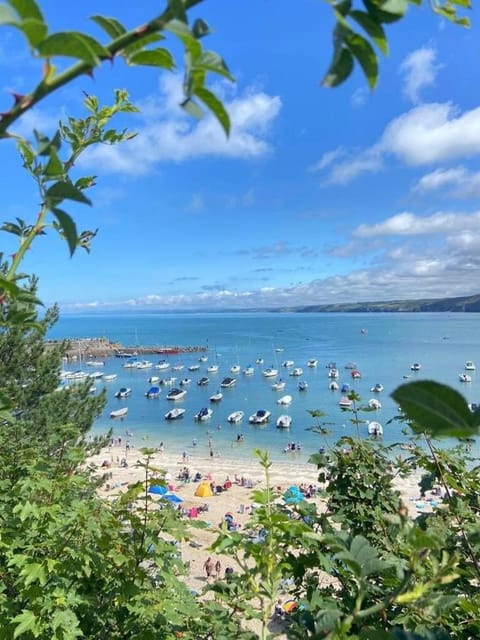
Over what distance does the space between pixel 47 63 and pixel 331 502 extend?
2.37m

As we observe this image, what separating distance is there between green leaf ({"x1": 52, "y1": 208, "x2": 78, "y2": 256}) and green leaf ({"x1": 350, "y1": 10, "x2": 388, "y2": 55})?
0.42 m

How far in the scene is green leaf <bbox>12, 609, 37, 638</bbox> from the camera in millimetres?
1691

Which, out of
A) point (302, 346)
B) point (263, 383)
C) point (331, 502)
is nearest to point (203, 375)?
point (263, 383)

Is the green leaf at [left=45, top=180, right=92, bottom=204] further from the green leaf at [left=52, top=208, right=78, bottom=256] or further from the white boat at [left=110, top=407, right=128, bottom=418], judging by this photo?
the white boat at [left=110, top=407, right=128, bottom=418]

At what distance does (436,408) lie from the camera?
450mm

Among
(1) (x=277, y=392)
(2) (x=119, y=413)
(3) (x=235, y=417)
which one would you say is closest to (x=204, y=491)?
(3) (x=235, y=417)

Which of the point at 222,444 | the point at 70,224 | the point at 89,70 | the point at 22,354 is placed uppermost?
the point at 89,70

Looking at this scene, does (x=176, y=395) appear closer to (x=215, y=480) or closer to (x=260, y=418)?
(x=260, y=418)

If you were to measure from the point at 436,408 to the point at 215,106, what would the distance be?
0.42 m

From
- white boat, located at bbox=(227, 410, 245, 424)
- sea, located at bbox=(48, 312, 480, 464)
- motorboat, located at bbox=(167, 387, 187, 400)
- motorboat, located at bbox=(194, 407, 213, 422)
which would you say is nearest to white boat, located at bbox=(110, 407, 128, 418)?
sea, located at bbox=(48, 312, 480, 464)

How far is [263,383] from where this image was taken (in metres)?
59.3

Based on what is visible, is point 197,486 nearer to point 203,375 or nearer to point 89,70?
point 89,70

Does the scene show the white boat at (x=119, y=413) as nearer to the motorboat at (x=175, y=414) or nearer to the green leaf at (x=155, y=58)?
the motorboat at (x=175, y=414)

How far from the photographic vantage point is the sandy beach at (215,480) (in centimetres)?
2040
